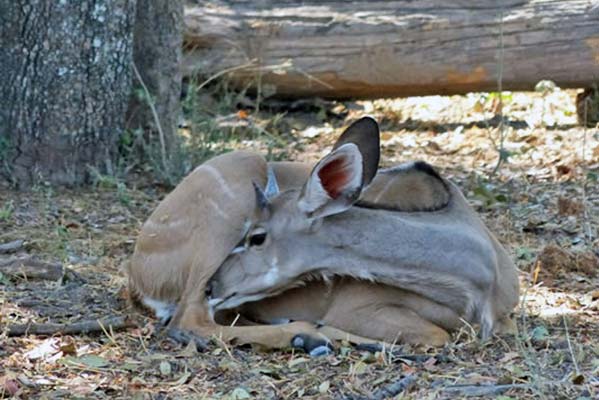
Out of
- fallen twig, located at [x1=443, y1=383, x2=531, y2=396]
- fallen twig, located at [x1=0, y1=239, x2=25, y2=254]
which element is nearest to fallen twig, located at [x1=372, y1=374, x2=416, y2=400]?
fallen twig, located at [x1=443, y1=383, x2=531, y2=396]

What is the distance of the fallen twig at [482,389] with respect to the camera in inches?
179

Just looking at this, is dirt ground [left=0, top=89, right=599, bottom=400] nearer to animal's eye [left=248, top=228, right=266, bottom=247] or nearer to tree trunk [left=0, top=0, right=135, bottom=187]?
tree trunk [left=0, top=0, right=135, bottom=187]

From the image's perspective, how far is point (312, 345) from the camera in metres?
5.28

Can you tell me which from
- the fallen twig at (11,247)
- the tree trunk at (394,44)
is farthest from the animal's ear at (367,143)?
the tree trunk at (394,44)

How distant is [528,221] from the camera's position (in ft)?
26.2

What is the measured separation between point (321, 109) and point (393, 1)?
1.20m

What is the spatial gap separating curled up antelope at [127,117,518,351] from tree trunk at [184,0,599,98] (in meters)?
4.35

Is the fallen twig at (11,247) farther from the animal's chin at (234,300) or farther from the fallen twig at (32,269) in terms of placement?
the animal's chin at (234,300)

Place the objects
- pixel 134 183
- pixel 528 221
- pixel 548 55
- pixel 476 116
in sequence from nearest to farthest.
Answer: pixel 528 221
pixel 134 183
pixel 548 55
pixel 476 116

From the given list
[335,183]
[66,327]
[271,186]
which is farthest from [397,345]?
[66,327]

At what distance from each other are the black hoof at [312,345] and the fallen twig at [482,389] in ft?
2.44

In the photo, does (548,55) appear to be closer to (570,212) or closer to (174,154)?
(570,212)

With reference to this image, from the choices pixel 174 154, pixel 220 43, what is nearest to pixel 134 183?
pixel 174 154

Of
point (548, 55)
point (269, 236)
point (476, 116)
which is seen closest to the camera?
point (269, 236)
